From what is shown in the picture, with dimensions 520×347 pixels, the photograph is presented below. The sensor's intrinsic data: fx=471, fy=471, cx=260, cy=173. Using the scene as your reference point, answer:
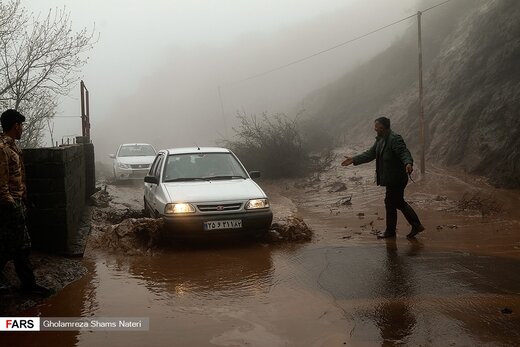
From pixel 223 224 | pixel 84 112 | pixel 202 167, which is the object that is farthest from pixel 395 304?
pixel 84 112

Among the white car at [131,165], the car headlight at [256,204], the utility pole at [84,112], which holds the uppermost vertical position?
the utility pole at [84,112]

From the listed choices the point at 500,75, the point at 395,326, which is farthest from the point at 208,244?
the point at 500,75

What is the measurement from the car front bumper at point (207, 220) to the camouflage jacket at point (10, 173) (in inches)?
94.3

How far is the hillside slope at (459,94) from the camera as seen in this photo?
494 inches

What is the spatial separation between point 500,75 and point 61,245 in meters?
13.3

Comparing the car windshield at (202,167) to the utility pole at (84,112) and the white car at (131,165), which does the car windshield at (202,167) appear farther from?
the white car at (131,165)

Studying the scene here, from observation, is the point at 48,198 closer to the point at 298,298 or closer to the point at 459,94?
the point at 298,298

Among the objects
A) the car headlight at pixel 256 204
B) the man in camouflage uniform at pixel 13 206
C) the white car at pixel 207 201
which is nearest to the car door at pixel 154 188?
the white car at pixel 207 201

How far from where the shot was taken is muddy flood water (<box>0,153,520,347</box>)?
3725 millimetres

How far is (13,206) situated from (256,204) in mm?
3443

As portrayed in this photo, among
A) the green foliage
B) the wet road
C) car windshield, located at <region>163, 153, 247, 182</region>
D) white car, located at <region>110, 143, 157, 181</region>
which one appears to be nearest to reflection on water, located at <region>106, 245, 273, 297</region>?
the wet road

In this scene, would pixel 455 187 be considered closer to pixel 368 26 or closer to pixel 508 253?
pixel 508 253

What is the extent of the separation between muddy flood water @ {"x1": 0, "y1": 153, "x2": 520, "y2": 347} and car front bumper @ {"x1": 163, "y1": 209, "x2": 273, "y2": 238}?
10.9 inches

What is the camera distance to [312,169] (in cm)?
→ 1677
